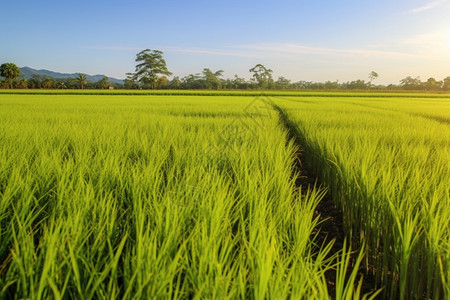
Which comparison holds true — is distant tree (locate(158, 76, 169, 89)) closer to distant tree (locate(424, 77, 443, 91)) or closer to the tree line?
the tree line

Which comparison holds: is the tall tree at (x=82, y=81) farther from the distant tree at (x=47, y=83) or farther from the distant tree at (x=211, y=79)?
the distant tree at (x=211, y=79)

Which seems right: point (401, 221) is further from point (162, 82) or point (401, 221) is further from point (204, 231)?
point (162, 82)

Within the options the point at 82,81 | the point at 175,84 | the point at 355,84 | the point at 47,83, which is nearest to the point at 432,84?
the point at 355,84

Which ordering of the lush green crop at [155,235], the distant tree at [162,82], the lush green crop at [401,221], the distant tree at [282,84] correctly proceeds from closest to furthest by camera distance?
the lush green crop at [155,235] → the lush green crop at [401,221] → the distant tree at [282,84] → the distant tree at [162,82]

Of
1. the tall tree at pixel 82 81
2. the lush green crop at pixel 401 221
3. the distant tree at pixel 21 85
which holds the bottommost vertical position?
the lush green crop at pixel 401 221

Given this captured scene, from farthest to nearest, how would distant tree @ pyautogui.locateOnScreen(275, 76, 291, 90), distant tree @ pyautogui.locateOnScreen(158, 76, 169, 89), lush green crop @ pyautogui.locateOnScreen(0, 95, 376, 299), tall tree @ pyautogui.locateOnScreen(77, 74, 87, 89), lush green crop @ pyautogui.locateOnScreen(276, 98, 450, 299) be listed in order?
distant tree @ pyautogui.locateOnScreen(158, 76, 169, 89) < tall tree @ pyautogui.locateOnScreen(77, 74, 87, 89) < distant tree @ pyautogui.locateOnScreen(275, 76, 291, 90) < lush green crop @ pyautogui.locateOnScreen(276, 98, 450, 299) < lush green crop @ pyautogui.locateOnScreen(0, 95, 376, 299)

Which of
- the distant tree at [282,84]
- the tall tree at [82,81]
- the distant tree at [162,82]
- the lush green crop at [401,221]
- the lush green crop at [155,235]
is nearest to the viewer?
the lush green crop at [155,235]

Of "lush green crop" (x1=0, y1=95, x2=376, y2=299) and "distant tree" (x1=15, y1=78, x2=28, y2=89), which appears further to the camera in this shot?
"distant tree" (x1=15, y1=78, x2=28, y2=89)

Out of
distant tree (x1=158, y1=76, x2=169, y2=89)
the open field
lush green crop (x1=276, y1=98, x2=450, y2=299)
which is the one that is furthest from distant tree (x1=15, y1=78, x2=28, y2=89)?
lush green crop (x1=276, y1=98, x2=450, y2=299)

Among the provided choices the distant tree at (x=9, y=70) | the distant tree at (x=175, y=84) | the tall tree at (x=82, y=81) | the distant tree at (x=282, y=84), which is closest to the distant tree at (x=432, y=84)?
the distant tree at (x=282, y=84)

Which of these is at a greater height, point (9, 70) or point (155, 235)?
point (9, 70)

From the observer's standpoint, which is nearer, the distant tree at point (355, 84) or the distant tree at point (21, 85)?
the distant tree at point (21, 85)

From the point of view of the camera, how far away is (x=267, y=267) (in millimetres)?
781

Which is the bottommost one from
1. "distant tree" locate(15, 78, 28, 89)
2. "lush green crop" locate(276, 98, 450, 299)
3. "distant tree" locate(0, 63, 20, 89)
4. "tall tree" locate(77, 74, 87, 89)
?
"lush green crop" locate(276, 98, 450, 299)
